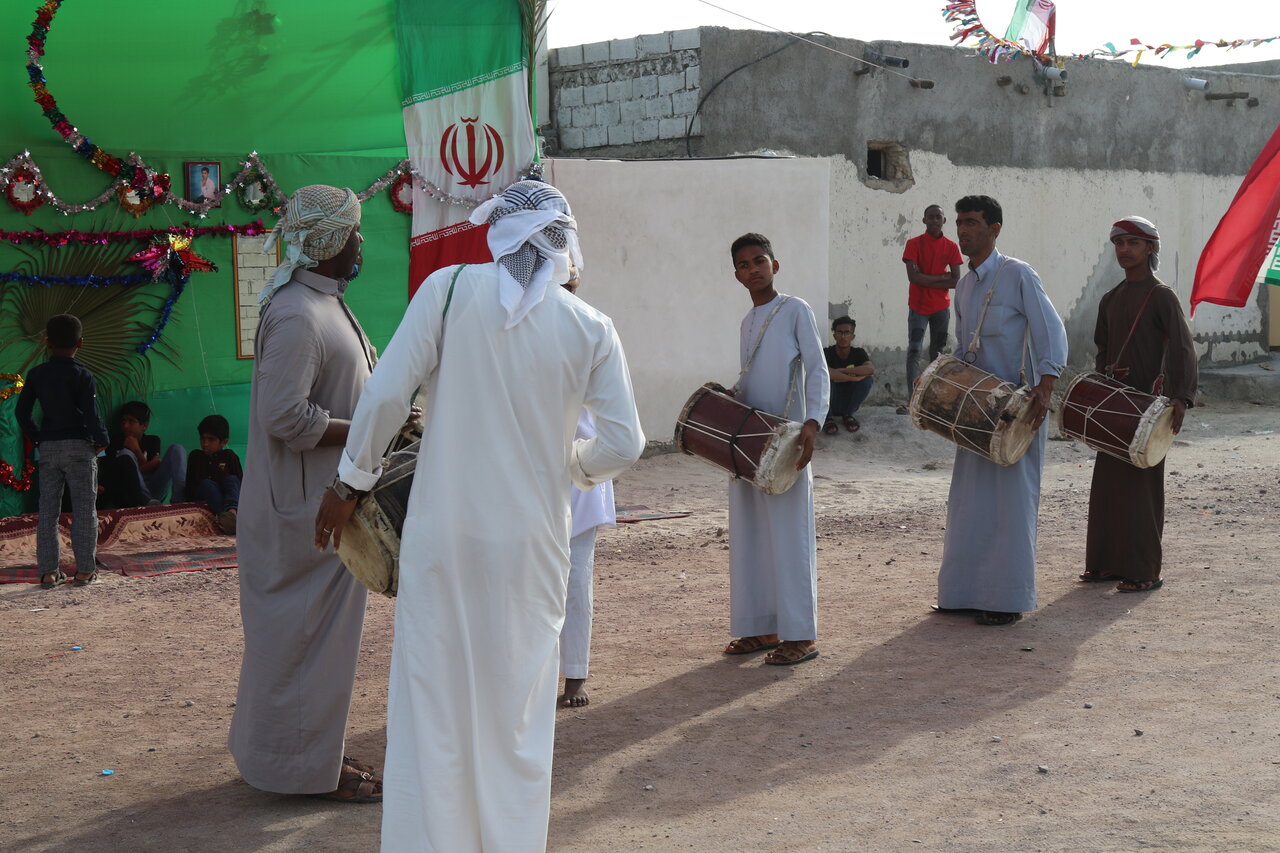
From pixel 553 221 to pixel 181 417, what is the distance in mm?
6734

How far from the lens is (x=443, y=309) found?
3.36 metres

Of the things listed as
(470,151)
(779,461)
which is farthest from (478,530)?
(470,151)

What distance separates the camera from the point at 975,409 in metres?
6.17

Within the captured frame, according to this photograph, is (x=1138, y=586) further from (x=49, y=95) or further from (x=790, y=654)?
(x=49, y=95)

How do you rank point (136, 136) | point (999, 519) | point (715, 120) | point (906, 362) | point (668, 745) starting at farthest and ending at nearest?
point (906, 362) → point (715, 120) → point (136, 136) → point (999, 519) → point (668, 745)

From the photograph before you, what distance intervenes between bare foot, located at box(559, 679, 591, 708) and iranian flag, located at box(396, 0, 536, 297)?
5.16 metres

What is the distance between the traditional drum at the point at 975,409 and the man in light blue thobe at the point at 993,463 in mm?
165

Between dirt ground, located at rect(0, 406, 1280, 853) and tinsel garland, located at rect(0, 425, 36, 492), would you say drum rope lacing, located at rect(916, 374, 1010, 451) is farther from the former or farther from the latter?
tinsel garland, located at rect(0, 425, 36, 492)

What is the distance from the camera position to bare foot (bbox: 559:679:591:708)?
527 cm

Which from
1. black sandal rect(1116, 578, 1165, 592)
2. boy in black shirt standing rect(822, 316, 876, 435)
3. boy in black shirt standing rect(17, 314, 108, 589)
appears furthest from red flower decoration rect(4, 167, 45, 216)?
black sandal rect(1116, 578, 1165, 592)

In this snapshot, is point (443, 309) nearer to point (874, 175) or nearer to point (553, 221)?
point (553, 221)

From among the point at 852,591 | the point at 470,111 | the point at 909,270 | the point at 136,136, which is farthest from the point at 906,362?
the point at 136,136

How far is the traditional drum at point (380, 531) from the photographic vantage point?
3750 mm

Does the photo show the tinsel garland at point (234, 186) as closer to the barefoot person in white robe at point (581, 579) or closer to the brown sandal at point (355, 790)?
the barefoot person in white robe at point (581, 579)
